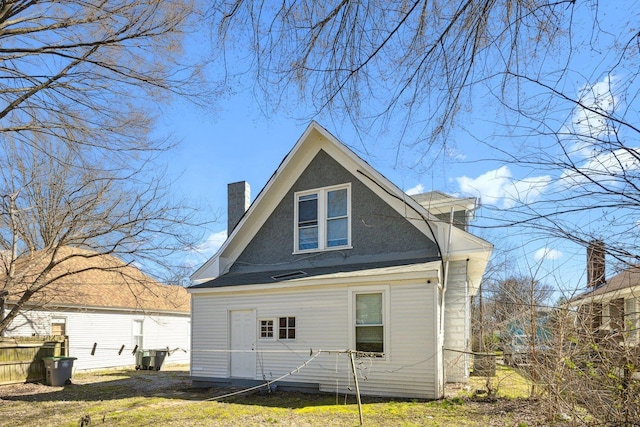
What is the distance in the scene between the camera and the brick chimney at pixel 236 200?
17641mm

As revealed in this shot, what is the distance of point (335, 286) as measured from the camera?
12.1m

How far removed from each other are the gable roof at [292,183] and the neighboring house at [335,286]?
0.03 metres

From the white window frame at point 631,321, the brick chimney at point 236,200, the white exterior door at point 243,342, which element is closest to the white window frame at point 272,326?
the white exterior door at point 243,342

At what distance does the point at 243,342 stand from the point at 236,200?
605 centimetres

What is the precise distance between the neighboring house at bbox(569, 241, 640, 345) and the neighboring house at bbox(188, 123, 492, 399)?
Answer: 5.46m

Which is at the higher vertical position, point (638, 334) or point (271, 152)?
point (271, 152)

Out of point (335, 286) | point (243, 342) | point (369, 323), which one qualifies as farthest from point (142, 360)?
point (369, 323)

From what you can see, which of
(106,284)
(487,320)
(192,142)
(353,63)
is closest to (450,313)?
(487,320)

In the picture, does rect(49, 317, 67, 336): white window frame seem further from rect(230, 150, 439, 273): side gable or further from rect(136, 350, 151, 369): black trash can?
rect(230, 150, 439, 273): side gable

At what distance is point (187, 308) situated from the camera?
1071 inches

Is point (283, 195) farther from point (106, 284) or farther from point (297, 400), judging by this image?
point (106, 284)

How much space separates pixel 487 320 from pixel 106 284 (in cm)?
1767

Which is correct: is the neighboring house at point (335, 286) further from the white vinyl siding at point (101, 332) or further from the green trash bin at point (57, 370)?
the white vinyl siding at point (101, 332)

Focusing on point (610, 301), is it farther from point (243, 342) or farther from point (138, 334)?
point (138, 334)
